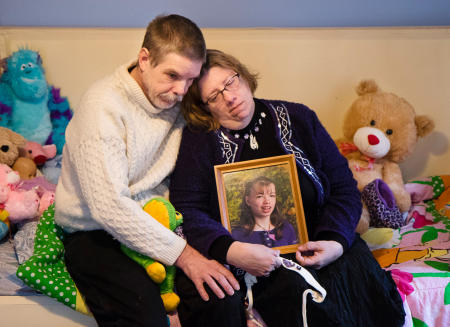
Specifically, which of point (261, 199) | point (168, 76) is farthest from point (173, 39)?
point (261, 199)

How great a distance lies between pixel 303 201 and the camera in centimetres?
148

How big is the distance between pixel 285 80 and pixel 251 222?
94 cm

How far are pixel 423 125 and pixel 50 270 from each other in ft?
5.40

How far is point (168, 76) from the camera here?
4.33ft

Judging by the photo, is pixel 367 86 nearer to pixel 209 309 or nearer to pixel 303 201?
pixel 303 201

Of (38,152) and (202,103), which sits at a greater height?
(202,103)

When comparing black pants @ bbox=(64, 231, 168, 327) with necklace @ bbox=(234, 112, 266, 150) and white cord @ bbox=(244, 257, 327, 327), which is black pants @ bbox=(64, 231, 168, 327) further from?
necklace @ bbox=(234, 112, 266, 150)

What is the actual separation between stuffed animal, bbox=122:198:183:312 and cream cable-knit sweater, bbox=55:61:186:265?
0.03 m

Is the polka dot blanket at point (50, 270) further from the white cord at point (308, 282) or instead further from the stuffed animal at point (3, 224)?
the white cord at point (308, 282)

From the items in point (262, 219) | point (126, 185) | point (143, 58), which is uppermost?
Answer: point (143, 58)

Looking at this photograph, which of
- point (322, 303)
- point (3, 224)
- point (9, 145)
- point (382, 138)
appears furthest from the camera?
point (382, 138)

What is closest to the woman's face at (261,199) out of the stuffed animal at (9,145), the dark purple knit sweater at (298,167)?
the dark purple knit sweater at (298,167)

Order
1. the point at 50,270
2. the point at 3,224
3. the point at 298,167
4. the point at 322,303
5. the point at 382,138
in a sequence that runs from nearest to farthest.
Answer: the point at 322,303, the point at 50,270, the point at 298,167, the point at 3,224, the point at 382,138

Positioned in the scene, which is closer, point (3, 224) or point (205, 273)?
point (205, 273)
